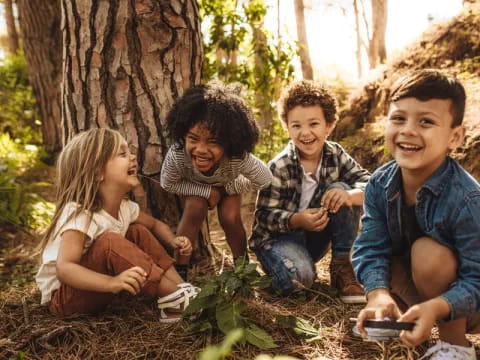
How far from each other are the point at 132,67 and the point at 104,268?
50.1 inches

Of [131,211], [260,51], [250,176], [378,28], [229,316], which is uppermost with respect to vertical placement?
[378,28]

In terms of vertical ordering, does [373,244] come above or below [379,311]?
above

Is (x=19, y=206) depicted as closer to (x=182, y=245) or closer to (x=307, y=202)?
(x=182, y=245)

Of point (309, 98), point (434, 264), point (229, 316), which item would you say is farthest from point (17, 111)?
point (434, 264)

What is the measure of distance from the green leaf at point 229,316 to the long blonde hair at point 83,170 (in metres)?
0.82

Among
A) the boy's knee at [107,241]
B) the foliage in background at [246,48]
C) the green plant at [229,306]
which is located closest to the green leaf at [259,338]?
the green plant at [229,306]

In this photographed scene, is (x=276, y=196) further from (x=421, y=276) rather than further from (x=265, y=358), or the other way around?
(x=265, y=358)

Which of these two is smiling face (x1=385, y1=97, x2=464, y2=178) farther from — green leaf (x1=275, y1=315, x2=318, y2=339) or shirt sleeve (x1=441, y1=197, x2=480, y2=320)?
green leaf (x1=275, y1=315, x2=318, y2=339)

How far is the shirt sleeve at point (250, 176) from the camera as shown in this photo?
112 inches

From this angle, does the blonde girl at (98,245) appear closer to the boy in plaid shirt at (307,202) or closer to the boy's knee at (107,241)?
the boy's knee at (107,241)

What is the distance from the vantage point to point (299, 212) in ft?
9.43

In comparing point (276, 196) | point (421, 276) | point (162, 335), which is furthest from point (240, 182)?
point (421, 276)

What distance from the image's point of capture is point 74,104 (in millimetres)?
2963

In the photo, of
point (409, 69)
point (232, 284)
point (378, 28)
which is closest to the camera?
point (232, 284)
